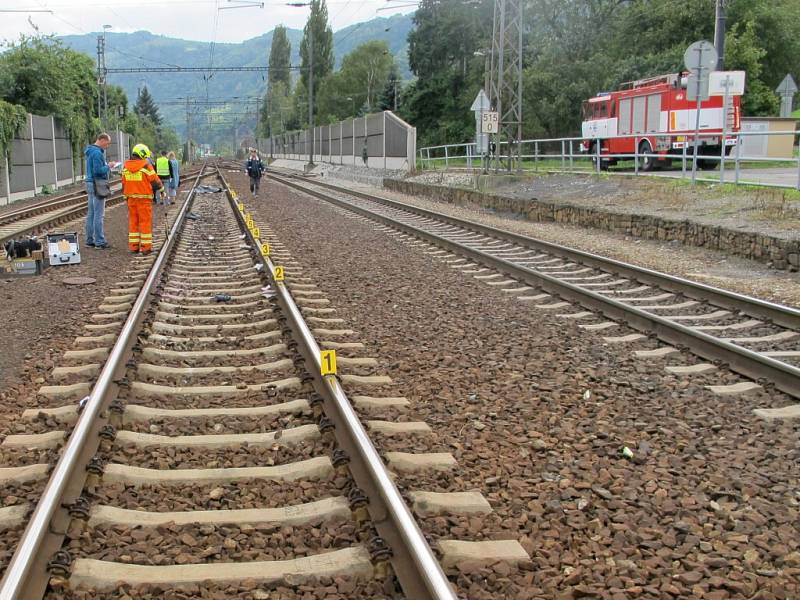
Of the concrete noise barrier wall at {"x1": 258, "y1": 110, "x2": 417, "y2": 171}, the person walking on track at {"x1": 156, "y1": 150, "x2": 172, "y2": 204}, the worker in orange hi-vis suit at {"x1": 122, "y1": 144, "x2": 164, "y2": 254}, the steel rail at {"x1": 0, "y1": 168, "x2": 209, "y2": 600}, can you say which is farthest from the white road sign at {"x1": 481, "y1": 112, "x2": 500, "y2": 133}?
the steel rail at {"x1": 0, "y1": 168, "x2": 209, "y2": 600}

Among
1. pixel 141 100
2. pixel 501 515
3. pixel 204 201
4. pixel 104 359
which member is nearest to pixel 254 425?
pixel 501 515

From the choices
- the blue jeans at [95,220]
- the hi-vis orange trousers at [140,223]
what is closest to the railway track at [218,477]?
the hi-vis orange trousers at [140,223]

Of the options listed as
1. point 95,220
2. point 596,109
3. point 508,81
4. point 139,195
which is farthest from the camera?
point 596,109

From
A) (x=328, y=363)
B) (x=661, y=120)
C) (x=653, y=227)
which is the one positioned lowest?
(x=328, y=363)

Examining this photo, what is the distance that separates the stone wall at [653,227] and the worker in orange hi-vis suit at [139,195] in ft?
30.0

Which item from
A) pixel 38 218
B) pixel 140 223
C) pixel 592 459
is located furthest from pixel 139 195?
pixel 592 459

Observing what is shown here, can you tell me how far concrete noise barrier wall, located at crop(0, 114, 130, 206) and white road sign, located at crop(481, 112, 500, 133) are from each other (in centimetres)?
1536

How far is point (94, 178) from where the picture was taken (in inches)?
518

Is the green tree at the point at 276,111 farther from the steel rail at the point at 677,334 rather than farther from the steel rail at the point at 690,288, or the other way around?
the steel rail at the point at 677,334

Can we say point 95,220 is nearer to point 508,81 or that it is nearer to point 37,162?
point 508,81

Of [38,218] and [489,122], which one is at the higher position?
[489,122]

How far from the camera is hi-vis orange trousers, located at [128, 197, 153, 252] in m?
12.5

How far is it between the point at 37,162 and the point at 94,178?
69.3 ft

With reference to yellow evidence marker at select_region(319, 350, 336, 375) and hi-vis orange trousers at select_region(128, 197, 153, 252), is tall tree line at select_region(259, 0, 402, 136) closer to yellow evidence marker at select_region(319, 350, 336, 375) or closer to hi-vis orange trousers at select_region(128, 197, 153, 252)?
hi-vis orange trousers at select_region(128, 197, 153, 252)
